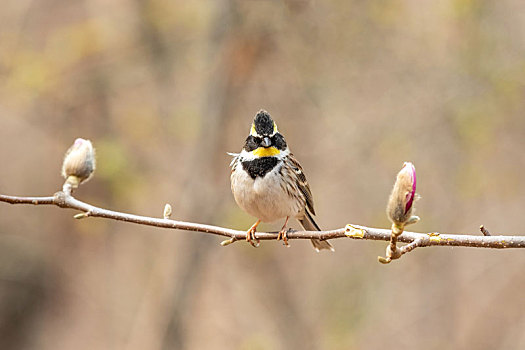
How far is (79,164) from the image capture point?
3.29 m

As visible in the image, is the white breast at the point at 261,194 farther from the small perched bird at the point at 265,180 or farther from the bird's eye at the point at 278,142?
the bird's eye at the point at 278,142

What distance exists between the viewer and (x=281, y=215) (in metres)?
4.77

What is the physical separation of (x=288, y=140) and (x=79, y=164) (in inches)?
197

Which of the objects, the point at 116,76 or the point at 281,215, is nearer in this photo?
the point at 281,215

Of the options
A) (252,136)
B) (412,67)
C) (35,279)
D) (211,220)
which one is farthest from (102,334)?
(252,136)

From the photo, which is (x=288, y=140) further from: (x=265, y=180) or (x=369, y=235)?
(x=369, y=235)

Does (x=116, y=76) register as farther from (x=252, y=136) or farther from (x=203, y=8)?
(x=252, y=136)

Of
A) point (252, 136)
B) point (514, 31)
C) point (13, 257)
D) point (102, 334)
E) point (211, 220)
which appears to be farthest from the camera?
point (102, 334)

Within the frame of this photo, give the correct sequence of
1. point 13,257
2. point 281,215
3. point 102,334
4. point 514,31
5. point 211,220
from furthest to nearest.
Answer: point 102,334
point 13,257
point 211,220
point 514,31
point 281,215

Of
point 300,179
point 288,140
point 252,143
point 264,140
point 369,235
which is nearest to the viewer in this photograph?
point 369,235

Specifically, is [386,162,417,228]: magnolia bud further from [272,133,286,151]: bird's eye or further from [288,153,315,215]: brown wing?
[288,153,315,215]: brown wing

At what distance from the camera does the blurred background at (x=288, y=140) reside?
757 cm

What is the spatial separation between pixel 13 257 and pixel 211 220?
10.4ft

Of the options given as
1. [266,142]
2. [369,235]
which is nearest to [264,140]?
[266,142]
